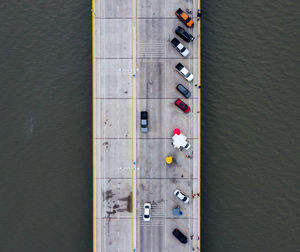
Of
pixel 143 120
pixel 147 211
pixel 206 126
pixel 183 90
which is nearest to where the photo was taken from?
pixel 147 211

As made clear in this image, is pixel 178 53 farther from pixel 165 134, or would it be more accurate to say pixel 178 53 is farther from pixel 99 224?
pixel 99 224

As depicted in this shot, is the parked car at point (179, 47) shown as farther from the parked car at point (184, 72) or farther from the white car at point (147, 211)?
the white car at point (147, 211)

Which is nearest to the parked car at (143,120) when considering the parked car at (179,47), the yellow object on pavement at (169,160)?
the yellow object on pavement at (169,160)

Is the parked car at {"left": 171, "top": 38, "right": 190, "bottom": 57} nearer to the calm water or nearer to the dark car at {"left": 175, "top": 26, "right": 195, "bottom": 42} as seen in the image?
the dark car at {"left": 175, "top": 26, "right": 195, "bottom": 42}

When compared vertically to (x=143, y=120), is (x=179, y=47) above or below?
above

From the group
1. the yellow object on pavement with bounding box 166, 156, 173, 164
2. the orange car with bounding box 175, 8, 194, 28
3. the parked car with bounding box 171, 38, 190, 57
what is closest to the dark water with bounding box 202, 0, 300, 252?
the orange car with bounding box 175, 8, 194, 28

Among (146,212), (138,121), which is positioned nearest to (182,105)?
(138,121)

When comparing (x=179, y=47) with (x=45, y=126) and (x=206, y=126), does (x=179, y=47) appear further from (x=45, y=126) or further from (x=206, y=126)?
(x=45, y=126)
